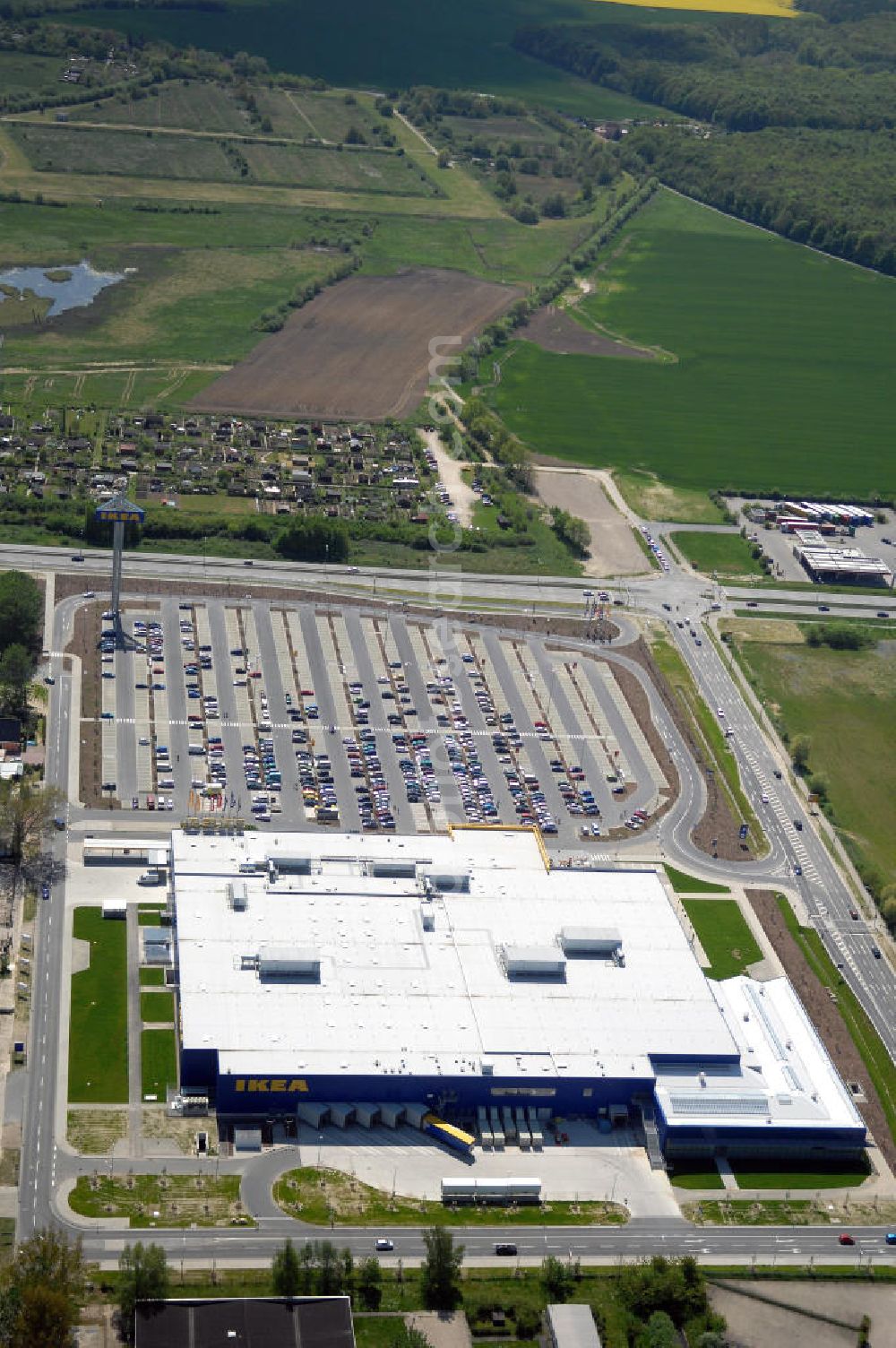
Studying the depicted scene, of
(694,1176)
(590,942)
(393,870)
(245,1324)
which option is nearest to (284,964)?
(393,870)

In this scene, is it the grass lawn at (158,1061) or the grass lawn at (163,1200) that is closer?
the grass lawn at (163,1200)

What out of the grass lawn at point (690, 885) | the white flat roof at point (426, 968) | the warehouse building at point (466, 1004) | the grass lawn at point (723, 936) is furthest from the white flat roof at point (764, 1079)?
the grass lawn at point (690, 885)

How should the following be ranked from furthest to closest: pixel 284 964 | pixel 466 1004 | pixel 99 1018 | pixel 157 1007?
1. pixel 466 1004
2. pixel 157 1007
3. pixel 284 964
4. pixel 99 1018

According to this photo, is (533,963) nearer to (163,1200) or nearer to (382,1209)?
(382,1209)

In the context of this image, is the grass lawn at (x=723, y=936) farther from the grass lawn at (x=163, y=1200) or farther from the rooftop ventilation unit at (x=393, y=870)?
the grass lawn at (x=163, y=1200)

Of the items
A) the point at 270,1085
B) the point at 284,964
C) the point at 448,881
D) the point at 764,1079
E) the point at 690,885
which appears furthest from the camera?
the point at 690,885
